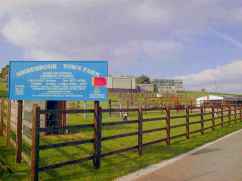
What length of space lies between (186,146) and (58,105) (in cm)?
681

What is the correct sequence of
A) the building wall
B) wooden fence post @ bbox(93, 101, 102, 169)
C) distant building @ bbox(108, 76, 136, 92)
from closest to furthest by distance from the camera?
wooden fence post @ bbox(93, 101, 102, 169) < distant building @ bbox(108, 76, 136, 92) < the building wall

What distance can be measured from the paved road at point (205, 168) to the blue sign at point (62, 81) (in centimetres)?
244

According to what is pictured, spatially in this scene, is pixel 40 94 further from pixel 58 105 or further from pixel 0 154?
pixel 58 105

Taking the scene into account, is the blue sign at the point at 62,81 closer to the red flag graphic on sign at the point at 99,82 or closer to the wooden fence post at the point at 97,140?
the red flag graphic on sign at the point at 99,82

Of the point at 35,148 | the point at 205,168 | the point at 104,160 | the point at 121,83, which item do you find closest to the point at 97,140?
the point at 104,160

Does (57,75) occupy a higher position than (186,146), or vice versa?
(57,75)

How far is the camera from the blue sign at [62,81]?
29.3ft

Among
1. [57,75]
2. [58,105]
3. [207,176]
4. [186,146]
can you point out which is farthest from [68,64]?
[58,105]

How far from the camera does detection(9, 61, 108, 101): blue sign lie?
893cm

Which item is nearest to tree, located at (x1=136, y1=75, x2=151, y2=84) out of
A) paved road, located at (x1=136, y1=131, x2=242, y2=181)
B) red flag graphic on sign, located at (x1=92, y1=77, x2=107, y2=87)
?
paved road, located at (x1=136, y1=131, x2=242, y2=181)

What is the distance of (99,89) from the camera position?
8.94 metres

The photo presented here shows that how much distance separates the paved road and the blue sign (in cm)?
244

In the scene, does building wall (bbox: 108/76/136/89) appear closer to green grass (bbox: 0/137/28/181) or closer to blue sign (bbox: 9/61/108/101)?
green grass (bbox: 0/137/28/181)

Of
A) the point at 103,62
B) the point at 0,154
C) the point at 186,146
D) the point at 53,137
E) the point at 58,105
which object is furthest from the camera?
the point at 58,105
